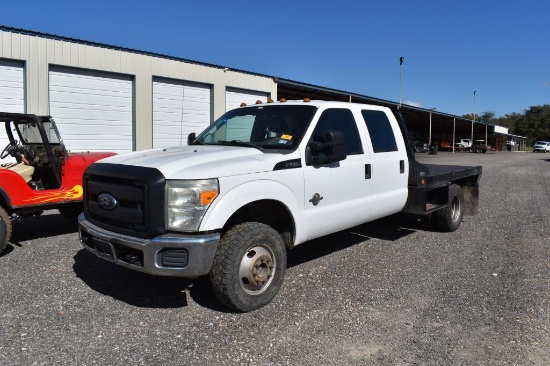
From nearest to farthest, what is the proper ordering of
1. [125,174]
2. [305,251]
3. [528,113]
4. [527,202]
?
[125,174] < [305,251] < [527,202] < [528,113]

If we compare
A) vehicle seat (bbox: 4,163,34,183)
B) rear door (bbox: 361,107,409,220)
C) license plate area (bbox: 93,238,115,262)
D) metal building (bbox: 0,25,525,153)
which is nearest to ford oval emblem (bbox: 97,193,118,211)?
license plate area (bbox: 93,238,115,262)

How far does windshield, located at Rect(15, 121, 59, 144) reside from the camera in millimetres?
6996

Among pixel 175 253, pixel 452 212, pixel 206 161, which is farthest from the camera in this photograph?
pixel 452 212

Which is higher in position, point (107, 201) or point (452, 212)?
point (107, 201)

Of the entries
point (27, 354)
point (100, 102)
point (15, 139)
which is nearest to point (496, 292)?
point (27, 354)

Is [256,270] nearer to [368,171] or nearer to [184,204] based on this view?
[184,204]

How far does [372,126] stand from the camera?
5957mm

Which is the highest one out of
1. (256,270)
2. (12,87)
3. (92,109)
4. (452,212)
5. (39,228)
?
(12,87)

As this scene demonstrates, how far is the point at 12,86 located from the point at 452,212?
13.0 m

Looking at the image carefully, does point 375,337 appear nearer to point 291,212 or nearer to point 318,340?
point 318,340

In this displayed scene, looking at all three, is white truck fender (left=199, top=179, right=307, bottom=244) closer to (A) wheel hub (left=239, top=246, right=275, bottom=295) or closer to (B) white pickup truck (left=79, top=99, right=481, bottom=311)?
(B) white pickup truck (left=79, top=99, right=481, bottom=311)

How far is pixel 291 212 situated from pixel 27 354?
2.53 m

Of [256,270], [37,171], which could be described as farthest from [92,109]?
[256,270]

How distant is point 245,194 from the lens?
13.4 ft
